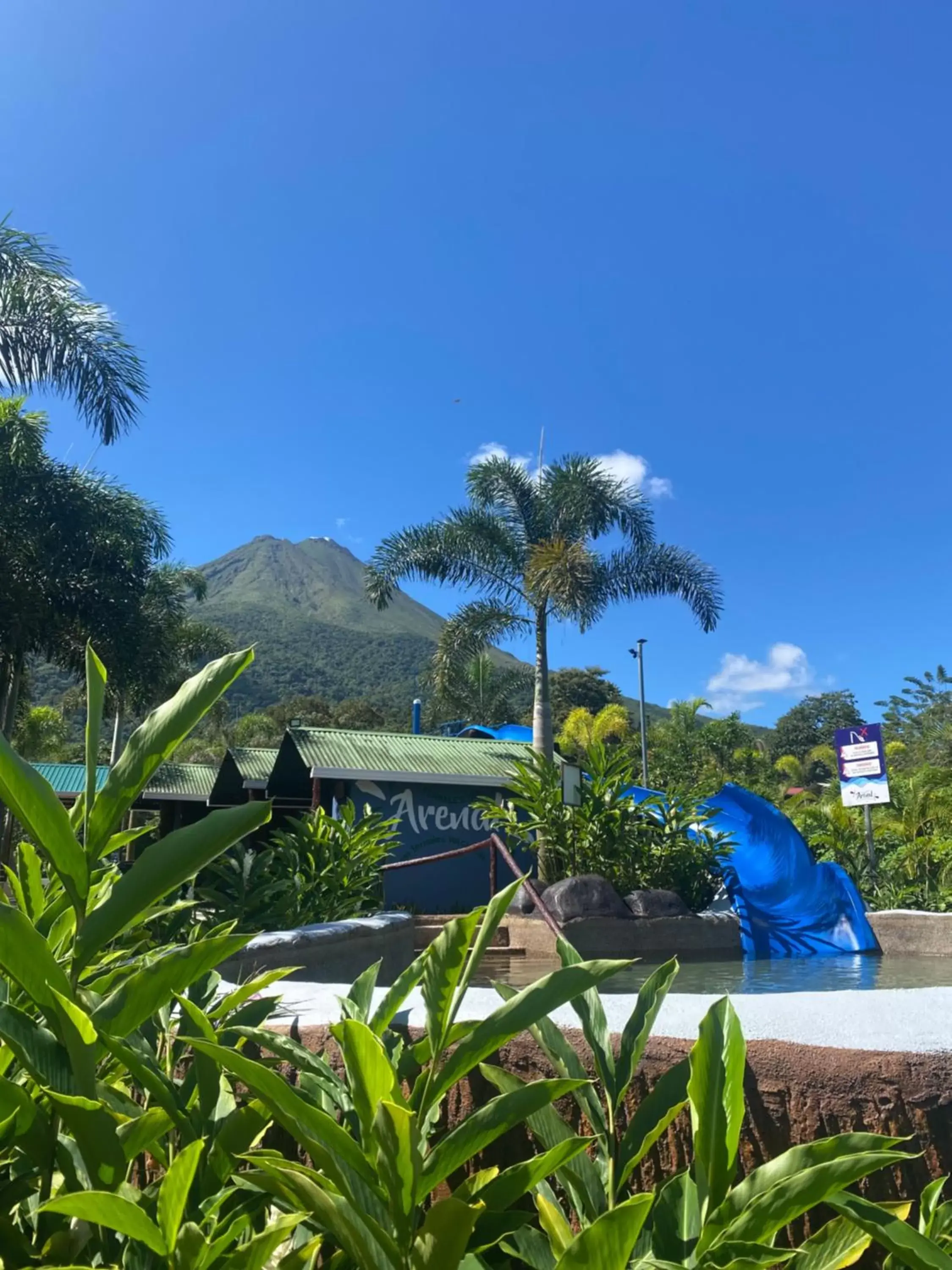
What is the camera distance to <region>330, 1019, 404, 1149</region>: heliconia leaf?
0.99m

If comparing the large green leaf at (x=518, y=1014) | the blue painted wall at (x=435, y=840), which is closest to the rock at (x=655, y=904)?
the blue painted wall at (x=435, y=840)

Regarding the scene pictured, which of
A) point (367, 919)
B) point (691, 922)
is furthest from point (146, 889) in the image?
point (691, 922)

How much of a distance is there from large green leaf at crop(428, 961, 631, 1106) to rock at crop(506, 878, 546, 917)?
9140mm

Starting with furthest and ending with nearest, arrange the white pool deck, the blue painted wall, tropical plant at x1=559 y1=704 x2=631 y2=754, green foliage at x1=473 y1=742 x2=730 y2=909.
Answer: tropical plant at x1=559 y1=704 x2=631 y2=754 → the blue painted wall → green foliage at x1=473 y1=742 x2=730 y2=909 → the white pool deck

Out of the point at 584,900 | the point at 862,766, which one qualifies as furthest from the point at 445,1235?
the point at 862,766

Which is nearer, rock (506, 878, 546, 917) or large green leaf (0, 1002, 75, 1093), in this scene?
large green leaf (0, 1002, 75, 1093)

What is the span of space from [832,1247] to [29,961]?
3.37 ft

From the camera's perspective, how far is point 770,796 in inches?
1254

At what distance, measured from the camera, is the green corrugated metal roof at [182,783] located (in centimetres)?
2208

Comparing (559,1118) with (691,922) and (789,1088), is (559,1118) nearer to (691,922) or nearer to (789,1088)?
(789,1088)

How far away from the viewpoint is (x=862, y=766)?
12102 mm

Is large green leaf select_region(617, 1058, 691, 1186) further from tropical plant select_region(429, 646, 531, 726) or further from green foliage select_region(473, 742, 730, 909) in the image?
tropical plant select_region(429, 646, 531, 726)

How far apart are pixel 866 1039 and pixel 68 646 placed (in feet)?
55.7

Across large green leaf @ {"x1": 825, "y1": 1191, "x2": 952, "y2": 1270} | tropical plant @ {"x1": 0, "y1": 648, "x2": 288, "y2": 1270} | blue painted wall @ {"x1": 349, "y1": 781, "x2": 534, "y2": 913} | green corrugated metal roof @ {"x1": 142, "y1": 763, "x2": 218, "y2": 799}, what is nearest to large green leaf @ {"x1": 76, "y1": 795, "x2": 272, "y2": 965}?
tropical plant @ {"x1": 0, "y1": 648, "x2": 288, "y2": 1270}
